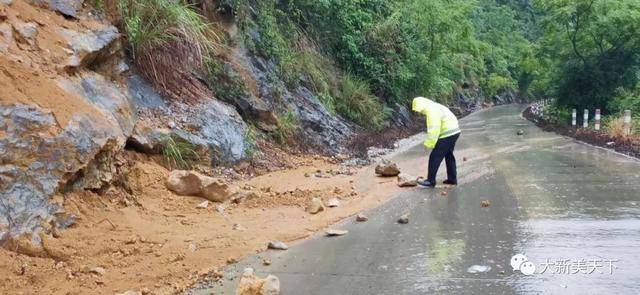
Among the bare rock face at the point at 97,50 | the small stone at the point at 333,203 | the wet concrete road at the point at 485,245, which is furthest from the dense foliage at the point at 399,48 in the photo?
the wet concrete road at the point at 485,245

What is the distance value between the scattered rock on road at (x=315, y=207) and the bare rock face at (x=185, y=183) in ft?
4.36

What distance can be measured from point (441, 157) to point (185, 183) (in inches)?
148

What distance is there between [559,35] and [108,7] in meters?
16.6

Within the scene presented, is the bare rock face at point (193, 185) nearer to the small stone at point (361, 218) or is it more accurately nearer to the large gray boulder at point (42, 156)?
the large gray boulder at point (42, 156)

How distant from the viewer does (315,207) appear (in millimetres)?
7332

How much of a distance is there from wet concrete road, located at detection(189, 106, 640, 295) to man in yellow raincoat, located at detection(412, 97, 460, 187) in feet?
1.05

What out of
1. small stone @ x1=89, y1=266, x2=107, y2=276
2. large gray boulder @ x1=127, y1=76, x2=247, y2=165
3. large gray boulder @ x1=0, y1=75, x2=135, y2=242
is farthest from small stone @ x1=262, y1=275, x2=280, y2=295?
large gray boulder @ x1=127, y1=76, x2=247, y2=165

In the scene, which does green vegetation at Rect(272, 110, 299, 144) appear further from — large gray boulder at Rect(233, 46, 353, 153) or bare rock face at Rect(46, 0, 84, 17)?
bare rock face at Rect(46, 0, 84, 17)

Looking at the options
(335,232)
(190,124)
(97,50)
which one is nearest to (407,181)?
(335,232)

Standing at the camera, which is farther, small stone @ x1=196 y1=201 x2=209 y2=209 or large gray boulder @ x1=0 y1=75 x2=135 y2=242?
small stone @ x1=196 y1=201 x2=209 y2=209

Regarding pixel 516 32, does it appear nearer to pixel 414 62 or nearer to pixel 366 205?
pixel 414 62

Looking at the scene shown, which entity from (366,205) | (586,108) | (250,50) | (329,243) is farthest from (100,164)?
(586,108)

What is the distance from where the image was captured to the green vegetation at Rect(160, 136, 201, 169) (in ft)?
26.0

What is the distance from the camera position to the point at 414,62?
826 inches
